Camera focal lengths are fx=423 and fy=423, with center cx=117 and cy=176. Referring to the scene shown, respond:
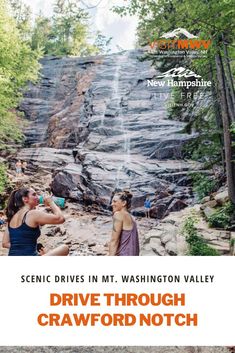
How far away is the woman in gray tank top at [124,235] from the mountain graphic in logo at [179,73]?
176cm

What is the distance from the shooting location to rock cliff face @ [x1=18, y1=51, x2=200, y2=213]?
558cm

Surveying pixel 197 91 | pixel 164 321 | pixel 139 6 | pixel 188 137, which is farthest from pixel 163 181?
pixel 139 6

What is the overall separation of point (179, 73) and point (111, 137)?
1.42 metres

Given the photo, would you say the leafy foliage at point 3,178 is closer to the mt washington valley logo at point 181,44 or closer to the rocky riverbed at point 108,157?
the rocky riverbed at point 108,157

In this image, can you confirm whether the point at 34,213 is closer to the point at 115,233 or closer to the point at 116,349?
the point at 115,233

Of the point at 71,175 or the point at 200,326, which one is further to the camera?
the point at 71,175

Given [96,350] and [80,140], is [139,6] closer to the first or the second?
[80,140]

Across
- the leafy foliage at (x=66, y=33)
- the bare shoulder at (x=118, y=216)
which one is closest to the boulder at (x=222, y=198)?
the bare shoulder at (x=118, y=216)

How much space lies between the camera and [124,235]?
4.93 metres

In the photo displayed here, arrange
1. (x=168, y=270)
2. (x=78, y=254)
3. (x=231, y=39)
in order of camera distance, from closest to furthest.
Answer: (x=168, y=270), (x=78, y=254), (x=231, y=39)

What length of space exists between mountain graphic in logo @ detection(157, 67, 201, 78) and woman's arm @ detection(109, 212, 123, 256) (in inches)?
72.8

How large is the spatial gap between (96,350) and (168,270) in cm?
116

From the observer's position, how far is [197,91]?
5332 mm

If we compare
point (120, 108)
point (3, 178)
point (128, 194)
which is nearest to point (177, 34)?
point (120, 108)
